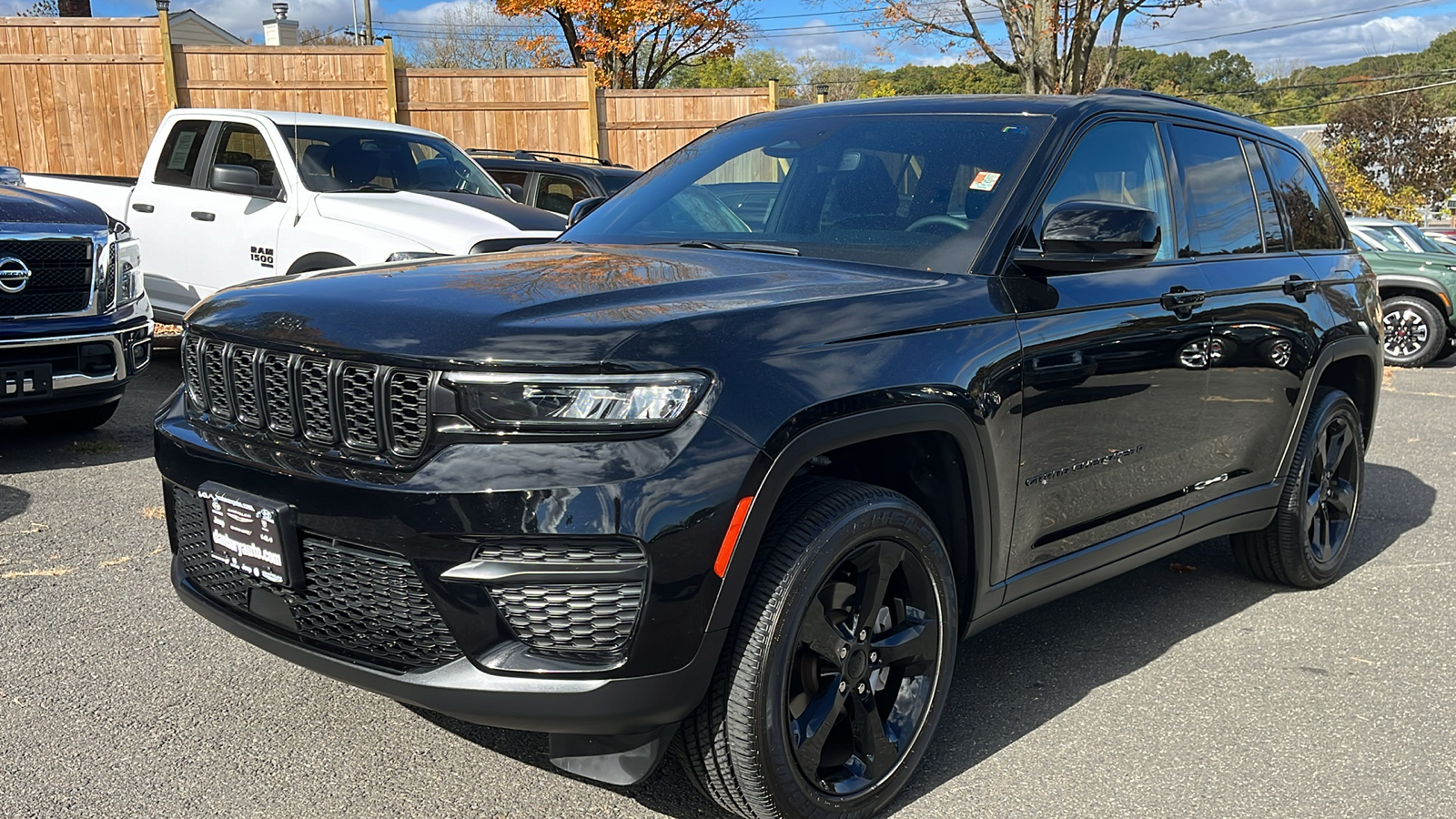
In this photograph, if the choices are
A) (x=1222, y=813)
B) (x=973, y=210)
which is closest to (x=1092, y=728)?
(x=1222, y=813)

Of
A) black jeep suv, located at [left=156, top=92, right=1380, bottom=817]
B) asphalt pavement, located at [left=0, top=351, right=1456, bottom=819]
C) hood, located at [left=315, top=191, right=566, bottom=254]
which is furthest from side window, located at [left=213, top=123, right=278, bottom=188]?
black jeep suv, located at [left=156, top=92, right=1380, bottom=817]

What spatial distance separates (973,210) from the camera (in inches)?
137

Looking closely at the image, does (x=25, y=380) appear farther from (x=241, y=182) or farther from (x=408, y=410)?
(x=408, y=410)

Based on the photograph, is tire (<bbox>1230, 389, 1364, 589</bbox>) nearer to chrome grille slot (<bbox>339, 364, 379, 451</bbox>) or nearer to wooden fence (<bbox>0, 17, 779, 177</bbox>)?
chrome grille slot (<bbox>339, 364, 379, 451</bbox>)

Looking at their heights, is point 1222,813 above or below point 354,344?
below

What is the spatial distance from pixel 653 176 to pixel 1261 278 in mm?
2202

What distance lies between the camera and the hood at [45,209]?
20.0 feet

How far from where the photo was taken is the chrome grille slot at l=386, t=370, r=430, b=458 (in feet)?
8.21

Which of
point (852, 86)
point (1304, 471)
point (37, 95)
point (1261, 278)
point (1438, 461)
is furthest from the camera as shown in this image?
point (852, 86)

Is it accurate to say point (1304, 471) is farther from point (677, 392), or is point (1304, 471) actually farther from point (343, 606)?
point (343, 606)

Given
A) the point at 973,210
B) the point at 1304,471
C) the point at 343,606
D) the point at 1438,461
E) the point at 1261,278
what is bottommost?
the point at 1438,461

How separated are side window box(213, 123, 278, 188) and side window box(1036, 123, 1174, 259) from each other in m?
5.98

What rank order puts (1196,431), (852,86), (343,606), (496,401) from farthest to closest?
1. (852,86)
2. (1196,431)
3. (343,606)
4. (496,401)

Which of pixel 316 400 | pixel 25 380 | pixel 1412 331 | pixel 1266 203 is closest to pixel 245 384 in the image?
pixel 316 400
